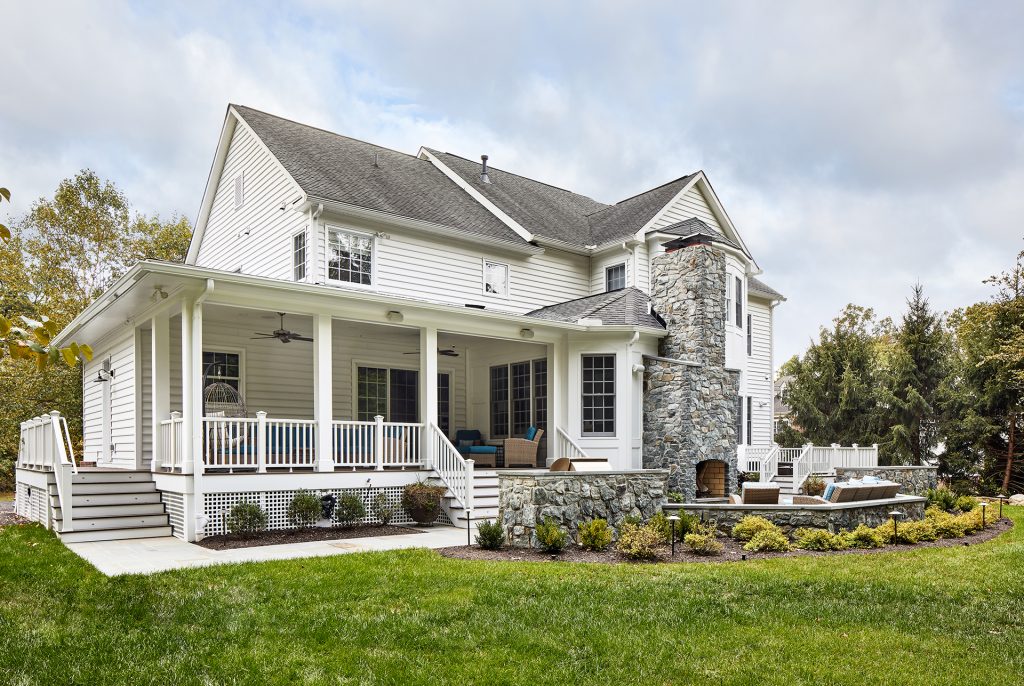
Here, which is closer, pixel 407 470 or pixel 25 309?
pixel 407 470

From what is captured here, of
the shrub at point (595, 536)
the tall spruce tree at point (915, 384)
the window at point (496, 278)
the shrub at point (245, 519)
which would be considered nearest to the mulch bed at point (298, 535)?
the shrub at point (245, 519)

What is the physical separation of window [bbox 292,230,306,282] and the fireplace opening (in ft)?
29.7

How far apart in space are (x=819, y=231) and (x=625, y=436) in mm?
18140

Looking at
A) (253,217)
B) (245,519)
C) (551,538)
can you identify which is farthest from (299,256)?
(551,538)

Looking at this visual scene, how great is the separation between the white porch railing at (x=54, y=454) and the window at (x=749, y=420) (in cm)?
1634

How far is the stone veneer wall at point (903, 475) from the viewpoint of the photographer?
682 inches

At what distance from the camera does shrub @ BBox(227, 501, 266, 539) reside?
10.6 metres

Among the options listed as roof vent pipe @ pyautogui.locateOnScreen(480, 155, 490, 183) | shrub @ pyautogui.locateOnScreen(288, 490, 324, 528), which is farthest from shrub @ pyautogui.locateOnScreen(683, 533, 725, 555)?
roof vent pipe @ pyautogui.locateOnScreen(480, 155, 490, 183)

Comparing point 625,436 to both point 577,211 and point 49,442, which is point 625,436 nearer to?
point 577,211

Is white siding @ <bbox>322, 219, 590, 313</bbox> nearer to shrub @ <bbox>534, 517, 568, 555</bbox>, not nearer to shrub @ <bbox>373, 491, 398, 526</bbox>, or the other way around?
shrub @ <bbox>373, 491, 398, 526</bbox>

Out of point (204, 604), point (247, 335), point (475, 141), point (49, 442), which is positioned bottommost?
point (204, 604)

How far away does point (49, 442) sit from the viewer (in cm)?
1305

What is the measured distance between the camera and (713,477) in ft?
52.0

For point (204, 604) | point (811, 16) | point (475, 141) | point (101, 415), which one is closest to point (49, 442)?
point (101, 415)
